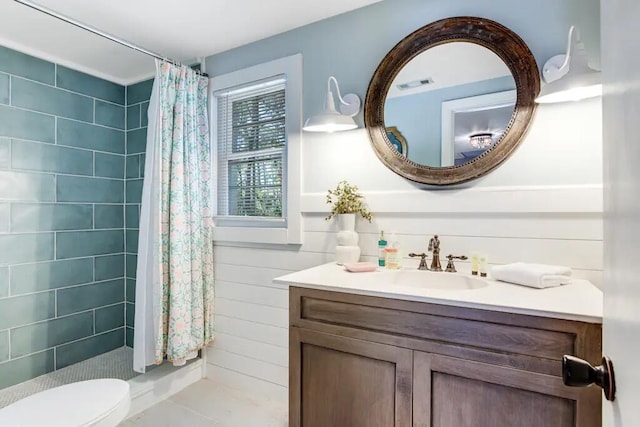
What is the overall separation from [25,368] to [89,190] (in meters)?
1.24

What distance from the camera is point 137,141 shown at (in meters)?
2.85

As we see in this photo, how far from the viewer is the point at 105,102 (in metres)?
2.77

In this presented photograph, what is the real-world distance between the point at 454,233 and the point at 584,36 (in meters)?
0.95

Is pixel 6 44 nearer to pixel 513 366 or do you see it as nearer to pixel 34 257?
pixel 34 257

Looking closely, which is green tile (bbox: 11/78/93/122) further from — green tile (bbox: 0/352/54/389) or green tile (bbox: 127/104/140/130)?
green tile (bbox: 0/352/54/389)

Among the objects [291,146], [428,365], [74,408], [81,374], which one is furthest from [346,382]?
[81,374]

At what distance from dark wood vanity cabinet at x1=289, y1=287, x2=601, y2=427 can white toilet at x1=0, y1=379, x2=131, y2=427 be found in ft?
2.43

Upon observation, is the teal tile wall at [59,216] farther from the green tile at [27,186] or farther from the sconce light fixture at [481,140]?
the sconce light fixture at [481,140]

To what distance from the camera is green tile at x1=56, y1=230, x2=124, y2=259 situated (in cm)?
250

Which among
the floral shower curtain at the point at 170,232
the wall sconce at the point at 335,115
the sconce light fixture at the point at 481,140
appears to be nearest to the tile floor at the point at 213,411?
the floral shower curtain at the point at 170,232

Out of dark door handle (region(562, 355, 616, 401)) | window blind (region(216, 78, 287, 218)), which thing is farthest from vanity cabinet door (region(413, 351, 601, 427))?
window blind (region(216, 78, 287, 218))

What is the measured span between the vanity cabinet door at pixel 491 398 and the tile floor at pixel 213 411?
1103 millimetres

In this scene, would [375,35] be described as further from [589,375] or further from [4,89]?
[4,89]

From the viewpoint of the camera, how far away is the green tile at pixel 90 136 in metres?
2.50
